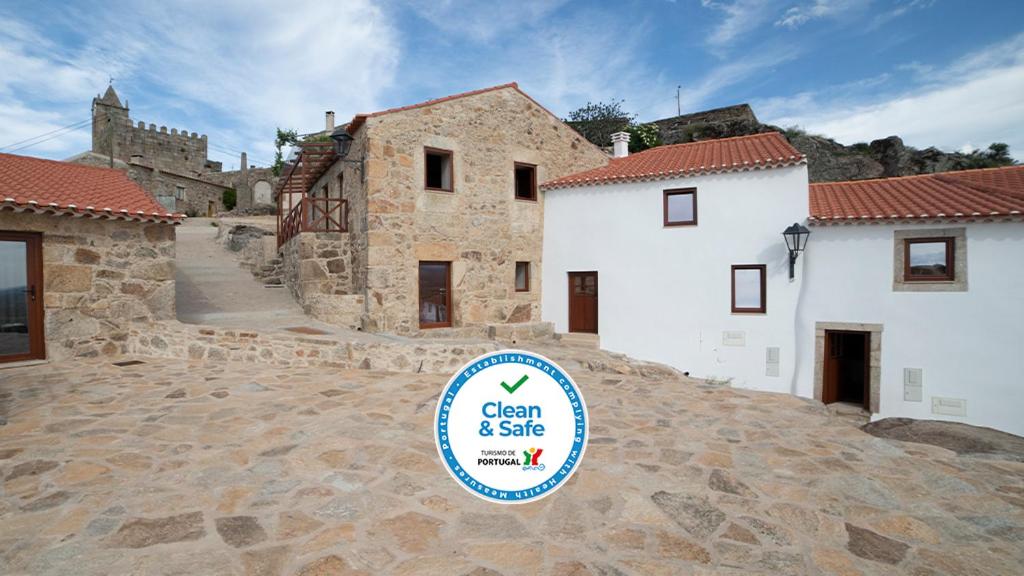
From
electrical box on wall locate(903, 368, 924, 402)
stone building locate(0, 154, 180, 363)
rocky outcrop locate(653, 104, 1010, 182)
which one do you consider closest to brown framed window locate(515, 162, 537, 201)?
stone building locate(0, 154, 180, 363)

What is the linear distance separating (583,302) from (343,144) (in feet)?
22.4

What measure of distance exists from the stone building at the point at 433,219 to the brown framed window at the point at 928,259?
7.71 m

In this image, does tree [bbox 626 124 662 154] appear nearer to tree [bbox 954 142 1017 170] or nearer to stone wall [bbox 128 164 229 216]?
tree [bbox 954 142 1017 170]

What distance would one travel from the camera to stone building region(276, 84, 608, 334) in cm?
980

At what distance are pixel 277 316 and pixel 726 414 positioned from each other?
8.58 meters

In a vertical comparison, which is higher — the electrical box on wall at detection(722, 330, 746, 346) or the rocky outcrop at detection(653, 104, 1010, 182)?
the rocky outcrop at detection(653, 104, 1010, 182)

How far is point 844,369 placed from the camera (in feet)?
37.4

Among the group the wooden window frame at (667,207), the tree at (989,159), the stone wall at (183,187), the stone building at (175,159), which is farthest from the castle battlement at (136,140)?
the tree at (989,159)

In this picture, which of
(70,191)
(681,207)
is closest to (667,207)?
(681,207)

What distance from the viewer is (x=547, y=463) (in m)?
2.65

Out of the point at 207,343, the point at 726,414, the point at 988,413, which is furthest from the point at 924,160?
the point at 207,343

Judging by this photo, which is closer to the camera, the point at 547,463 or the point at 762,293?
the point at 547,463

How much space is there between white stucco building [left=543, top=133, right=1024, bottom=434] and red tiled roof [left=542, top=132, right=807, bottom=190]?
0.17 feet

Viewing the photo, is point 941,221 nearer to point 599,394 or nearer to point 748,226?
point 748,226
